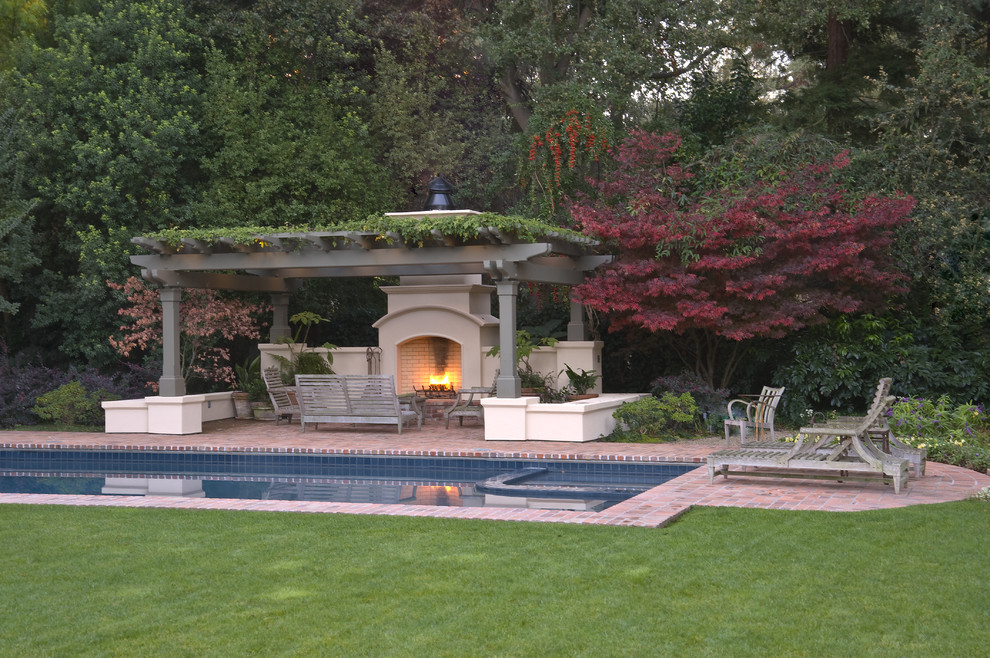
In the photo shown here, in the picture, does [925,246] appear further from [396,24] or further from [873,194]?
[396,24]

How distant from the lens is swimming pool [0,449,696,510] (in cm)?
960

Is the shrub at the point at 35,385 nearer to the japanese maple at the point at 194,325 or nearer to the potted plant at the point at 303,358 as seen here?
the japanese maple at the point at 194,325

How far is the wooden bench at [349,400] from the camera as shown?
13914 mm

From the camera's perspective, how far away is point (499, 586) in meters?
5.42

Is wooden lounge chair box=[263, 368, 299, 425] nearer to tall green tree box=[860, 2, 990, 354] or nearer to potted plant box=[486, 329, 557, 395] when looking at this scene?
potted plant box=[486, 329, 557, 395]

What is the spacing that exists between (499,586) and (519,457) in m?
5.99

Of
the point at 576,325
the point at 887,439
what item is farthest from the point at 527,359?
the point at 887,439

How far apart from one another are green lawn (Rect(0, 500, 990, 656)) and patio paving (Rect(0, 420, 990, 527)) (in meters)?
0.40

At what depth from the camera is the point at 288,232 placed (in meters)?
13.7

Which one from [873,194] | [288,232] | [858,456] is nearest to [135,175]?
[288,232]

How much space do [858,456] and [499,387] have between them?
529 centimetres

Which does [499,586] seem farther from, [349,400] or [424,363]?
[424,363]

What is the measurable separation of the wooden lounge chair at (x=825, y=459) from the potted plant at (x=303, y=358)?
855 centimetres

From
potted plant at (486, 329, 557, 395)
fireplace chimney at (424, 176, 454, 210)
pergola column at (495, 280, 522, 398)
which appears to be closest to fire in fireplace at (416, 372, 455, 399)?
potted plant at (486, 329, 557, 395)
